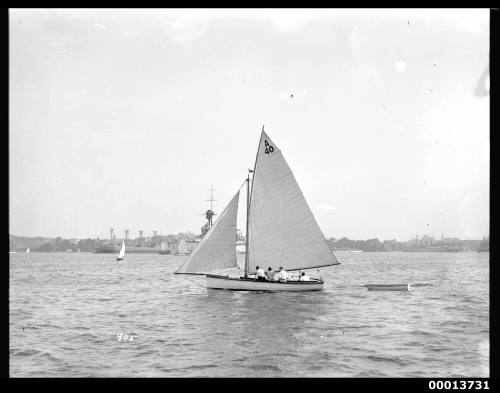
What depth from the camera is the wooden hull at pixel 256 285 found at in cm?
3858

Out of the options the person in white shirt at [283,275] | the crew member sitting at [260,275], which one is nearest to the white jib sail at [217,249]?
the crew member sitting at [260,275]

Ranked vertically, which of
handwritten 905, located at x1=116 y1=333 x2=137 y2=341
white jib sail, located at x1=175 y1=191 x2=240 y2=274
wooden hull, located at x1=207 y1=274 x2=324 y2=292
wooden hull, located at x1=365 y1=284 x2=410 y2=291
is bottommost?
handwritten 905, located at x1=116 y1=333 x2=137 y2=341

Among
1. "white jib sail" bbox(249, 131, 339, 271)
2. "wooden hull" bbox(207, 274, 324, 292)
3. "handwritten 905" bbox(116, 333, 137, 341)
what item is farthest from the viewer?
"wooden hull" bbox(207, 274, 324, 292)

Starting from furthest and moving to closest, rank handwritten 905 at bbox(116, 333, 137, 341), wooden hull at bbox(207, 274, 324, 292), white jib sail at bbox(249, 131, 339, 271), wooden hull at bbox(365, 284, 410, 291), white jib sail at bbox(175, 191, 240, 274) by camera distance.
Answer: wooden hull at bbox(365, 284, 410, 291) < wooden hull at bbox(207, 274, 324, 292) < white jib sail at bbox(249, 131, 339, 271) < white jib sail at bbox(175, 191, 240, 274) < handwritten 905 at bbox(116, 333, 137, 341)

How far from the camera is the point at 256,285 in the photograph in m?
38.6

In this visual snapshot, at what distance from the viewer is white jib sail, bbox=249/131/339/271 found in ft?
126

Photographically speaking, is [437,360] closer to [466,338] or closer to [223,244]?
[466,338]

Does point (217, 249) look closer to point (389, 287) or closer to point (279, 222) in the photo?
point (279, 222)

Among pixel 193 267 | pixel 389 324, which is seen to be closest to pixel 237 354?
pixel 389 324

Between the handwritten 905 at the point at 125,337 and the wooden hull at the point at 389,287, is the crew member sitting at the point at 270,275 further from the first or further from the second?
the handwritten 905 at the point at 125,337

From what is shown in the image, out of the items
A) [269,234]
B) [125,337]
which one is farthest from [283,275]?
[125,337]

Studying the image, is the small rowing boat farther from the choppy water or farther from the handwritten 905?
the handwritten 905

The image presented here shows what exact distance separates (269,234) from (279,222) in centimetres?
125

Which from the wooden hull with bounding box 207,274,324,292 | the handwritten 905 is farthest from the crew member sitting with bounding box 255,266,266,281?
the handwritten 905
